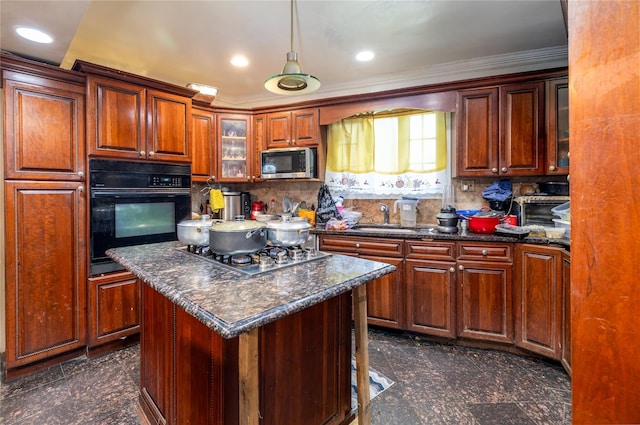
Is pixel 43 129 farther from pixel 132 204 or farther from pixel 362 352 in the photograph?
pixel 362 352

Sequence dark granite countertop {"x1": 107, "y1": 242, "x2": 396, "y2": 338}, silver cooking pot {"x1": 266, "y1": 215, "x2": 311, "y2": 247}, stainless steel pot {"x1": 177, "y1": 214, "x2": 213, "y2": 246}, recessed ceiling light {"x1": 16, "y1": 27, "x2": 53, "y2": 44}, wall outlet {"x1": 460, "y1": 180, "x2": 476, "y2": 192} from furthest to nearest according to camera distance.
→ 1. wall outlet {"x1": 460, "y1": 180, "x2": 476, "y2": 192}
2. recessed ceiling light {"x1": 16, "y1": 27, "x2": 53, "y2": 44}
3. stainless steel pot {"x1": 177, "y1": 214, "x2": 213, "y2": 246}
4. silver cooking pot {"x1": 266, "y1": 215, "x2": 311, "y2": 247}
5. dark granite countertop {"x1": 107, "y1": 242, "x2": 396, "y2": 338}

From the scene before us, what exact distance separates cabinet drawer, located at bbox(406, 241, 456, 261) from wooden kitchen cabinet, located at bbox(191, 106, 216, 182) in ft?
7.61

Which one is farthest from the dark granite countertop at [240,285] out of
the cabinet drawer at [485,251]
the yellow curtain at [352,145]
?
the yellow curtain at [352,145]

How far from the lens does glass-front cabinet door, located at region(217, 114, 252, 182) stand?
3.62 metres

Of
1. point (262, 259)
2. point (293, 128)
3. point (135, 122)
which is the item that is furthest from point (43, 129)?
point (293, 128)

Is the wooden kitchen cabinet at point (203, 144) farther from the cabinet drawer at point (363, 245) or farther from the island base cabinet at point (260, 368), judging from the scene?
the island base cabinet at point (260, 368)

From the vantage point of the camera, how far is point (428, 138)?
10.7ft

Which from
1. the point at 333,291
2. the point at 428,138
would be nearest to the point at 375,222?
the point at 428,138

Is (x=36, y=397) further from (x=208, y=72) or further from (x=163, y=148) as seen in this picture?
(x=208, y=72)

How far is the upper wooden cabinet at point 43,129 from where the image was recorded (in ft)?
6.83

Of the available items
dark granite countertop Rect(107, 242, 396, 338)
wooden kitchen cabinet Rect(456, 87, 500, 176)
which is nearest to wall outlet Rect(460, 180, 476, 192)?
wooden kitchen cabinet Rect(456, 87, 500, 176)

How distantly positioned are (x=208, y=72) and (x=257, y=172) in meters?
1.17

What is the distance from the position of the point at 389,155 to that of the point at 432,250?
126 centimetres

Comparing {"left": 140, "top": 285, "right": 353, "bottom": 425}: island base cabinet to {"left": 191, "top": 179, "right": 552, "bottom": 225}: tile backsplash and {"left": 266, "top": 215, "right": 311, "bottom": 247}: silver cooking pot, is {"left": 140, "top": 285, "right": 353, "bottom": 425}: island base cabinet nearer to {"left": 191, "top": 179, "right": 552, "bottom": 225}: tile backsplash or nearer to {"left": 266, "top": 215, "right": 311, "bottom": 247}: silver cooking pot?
{"left": 266, "top": 215, "right": 311, "bottom": 247}: silver cooking pot
